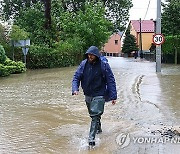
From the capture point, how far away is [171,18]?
3506cm

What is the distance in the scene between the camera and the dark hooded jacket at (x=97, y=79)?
6.41 m

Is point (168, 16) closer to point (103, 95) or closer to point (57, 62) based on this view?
point (57, 62)

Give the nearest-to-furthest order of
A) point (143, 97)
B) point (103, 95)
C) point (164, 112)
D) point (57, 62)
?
point (103, 95), point (164, 112), point (143, 97), point (57, 62)

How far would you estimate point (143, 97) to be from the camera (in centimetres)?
1167

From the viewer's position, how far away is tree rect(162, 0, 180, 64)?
113ft

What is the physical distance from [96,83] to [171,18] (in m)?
30.0

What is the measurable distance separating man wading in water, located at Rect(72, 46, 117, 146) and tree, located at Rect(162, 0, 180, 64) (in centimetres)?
2819

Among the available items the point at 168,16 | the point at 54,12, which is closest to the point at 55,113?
the point at 168,16

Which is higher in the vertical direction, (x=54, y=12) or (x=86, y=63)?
(x=54, y=12)

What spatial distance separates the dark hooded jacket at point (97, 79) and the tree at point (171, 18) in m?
28.2

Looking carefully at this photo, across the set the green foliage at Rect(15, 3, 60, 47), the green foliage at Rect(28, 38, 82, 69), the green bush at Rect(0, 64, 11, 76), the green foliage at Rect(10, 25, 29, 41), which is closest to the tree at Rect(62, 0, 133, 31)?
the green foliage at Rect(15, 3, 60, 47)

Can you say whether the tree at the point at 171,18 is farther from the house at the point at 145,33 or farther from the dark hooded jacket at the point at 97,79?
the house at the point at 145,33

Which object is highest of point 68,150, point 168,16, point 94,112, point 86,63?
point 168,16

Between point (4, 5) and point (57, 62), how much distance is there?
21.1m
